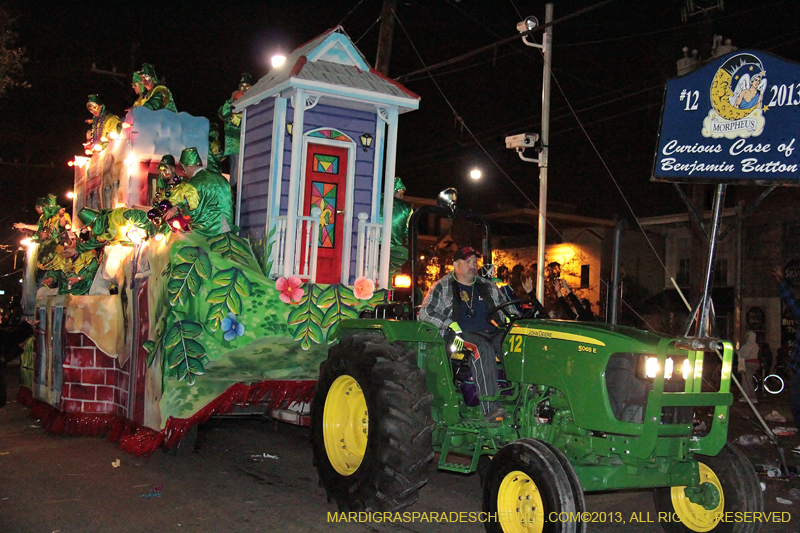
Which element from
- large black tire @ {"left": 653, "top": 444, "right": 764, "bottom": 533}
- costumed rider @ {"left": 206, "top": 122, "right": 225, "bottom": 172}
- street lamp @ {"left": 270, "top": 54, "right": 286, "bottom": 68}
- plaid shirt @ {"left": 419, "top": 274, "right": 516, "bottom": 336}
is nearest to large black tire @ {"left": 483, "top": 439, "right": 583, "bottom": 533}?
large black tire @ {"left": 653, "top": 444, "right": 764, "bottom": 533}

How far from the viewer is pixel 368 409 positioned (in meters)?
6.05

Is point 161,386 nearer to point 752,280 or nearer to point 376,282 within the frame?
point 376,282

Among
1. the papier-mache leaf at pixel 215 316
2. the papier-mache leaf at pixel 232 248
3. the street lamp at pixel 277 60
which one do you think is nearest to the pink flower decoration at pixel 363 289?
the papier-mache leaf at pixel 232 248

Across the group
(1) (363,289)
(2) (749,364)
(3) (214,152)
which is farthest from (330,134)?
(2) (749,364)

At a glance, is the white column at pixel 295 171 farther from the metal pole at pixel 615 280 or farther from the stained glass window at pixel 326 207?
the metal pole at pixel 615 280

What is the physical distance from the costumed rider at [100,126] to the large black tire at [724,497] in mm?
9178

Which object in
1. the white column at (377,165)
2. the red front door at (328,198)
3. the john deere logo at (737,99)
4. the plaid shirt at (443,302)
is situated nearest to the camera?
the plaid shirt at (443,302)

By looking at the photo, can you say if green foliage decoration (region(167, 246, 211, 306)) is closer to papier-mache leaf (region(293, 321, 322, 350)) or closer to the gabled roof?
papier-mache leaf (region(293, 321, 322, 350))

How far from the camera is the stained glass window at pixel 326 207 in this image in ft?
30.7

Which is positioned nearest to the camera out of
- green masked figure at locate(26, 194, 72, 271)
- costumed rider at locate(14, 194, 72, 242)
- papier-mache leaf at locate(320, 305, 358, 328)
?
papier-mache leaf at locate(320, 305, 358, 328)

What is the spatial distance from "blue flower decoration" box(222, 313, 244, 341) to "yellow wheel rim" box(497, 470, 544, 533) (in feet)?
12.2

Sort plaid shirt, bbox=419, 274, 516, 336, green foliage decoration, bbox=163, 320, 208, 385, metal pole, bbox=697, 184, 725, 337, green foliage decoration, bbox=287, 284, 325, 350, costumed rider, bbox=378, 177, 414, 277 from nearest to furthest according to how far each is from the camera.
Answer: plaid shirt, bbox=419, 274, 516, 336
metal pole, bbox=697, 184, 725, 337
green foliage decoration, bbox=163, 320, 208, 385
green foliage decoration, bbox=287, 284, 325, 350
costumed rider, bbox=378, 177, 414, 277

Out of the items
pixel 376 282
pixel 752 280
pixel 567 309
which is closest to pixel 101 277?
pixel 376 282

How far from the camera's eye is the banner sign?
6.93 m
